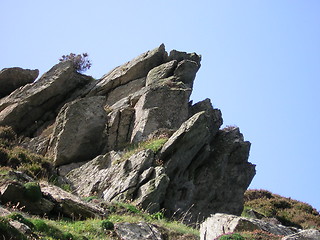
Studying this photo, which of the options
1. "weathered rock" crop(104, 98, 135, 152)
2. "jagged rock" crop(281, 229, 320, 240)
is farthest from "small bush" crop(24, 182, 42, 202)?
"weathered rock" crop(104, 98, 135, 152)

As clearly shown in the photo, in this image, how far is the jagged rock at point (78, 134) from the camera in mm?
35031

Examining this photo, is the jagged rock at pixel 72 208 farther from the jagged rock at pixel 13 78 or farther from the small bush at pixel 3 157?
the jagged rock at pixel 13 78

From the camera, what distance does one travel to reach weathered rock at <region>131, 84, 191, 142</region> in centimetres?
3588

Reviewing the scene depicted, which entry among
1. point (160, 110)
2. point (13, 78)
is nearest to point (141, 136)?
point (160, 110)

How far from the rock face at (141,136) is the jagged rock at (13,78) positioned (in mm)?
3202

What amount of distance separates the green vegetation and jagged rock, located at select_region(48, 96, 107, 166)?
16285mm

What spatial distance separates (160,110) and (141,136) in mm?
2680

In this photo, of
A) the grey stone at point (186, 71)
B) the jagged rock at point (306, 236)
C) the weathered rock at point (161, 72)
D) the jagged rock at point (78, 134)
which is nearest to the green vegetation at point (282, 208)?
the grey stone at point (186, 71)

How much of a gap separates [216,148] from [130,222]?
1658 cm

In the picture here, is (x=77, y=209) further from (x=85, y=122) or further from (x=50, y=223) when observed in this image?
(x=85, y=122)

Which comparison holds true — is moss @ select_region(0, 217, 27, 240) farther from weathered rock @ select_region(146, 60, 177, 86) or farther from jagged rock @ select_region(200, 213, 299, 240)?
weathered rock @ select_region(146, 60, 177, 86)

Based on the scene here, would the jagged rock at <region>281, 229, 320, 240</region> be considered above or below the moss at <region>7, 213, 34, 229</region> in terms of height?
above

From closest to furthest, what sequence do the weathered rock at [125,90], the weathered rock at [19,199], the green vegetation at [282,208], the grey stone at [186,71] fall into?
the weathered rock at [19,199]
the grey stone at [186,71]
the weathered rock at [125,90]
the green vegetation at [282,208]

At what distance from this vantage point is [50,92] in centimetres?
4212
